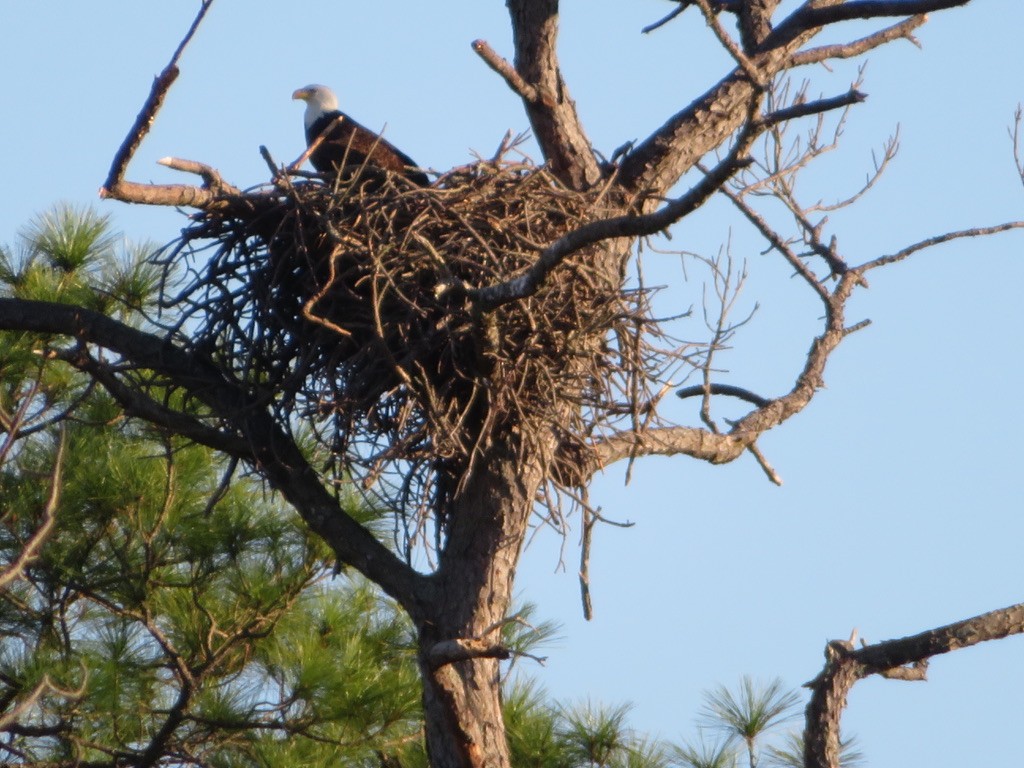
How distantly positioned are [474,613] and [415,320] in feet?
2.42

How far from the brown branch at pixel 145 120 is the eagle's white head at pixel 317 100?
3108 mm

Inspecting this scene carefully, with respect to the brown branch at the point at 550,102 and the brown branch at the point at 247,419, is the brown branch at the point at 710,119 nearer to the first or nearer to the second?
the brown branch at the point at 550,102

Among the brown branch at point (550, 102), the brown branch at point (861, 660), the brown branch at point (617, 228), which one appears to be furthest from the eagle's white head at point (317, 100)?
the brown branch at point (861, 660)

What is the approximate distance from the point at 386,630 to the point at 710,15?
10.5 feet

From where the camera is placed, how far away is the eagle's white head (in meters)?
6.18

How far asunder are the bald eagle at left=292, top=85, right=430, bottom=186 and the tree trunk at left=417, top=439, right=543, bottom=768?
3.20ft

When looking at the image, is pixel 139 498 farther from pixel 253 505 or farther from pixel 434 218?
pixel 434 218

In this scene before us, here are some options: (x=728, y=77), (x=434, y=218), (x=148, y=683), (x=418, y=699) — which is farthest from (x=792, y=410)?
(x=148, y=683)

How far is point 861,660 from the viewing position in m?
2.98

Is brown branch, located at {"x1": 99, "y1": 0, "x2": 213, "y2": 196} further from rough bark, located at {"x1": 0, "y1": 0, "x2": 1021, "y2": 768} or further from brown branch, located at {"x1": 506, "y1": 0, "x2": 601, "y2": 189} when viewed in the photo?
brown branch, located at {"x1": 506, "y1": 0, "x2": 601, "y2": 189}

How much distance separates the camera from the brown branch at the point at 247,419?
11.0 ft

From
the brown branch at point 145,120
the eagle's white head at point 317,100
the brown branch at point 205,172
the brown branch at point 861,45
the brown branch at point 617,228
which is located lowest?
the brown branch at point 617,228

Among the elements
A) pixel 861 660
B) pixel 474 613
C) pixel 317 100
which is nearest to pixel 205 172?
pixel 474 613

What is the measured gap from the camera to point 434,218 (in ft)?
11.6
